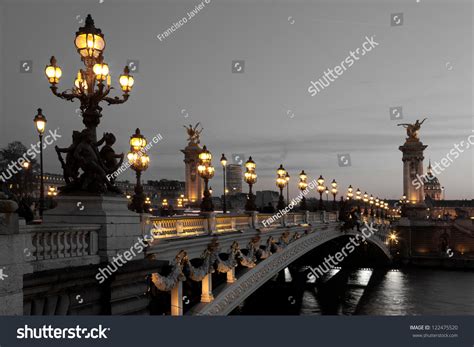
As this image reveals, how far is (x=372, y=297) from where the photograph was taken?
167 ft

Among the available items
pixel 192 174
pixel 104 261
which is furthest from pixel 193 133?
pixel 104 261

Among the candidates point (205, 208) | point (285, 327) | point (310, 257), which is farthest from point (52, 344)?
point (310, 257)

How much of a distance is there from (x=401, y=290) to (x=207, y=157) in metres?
39.6

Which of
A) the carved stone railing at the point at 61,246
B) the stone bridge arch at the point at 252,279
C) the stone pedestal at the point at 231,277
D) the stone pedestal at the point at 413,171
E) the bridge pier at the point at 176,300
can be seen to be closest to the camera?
the carved stone railing at the point at 61,246

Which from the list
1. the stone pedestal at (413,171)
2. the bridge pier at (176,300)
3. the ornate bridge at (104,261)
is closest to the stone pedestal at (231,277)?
the ornate bridge at (104,261)

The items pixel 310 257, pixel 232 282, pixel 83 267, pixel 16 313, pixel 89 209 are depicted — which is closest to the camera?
pixel 16 313

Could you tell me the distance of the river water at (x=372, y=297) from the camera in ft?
143

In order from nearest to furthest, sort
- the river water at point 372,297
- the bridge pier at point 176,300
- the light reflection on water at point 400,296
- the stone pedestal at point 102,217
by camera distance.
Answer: the stone pedestal at point 102,217 → the bridge pier at point 176,300 → the river water at point 372,297 → the light reflection on water at point 400,296

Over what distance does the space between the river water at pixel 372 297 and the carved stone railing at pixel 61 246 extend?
3019 cm

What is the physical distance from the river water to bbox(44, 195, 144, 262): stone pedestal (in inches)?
1156

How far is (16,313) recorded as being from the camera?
7.93 meters

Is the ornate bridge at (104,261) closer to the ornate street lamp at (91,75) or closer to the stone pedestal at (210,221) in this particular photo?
the stone pedestal at (210,221)

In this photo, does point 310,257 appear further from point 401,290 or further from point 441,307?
point 441,307

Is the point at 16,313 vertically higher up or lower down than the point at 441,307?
higher up
